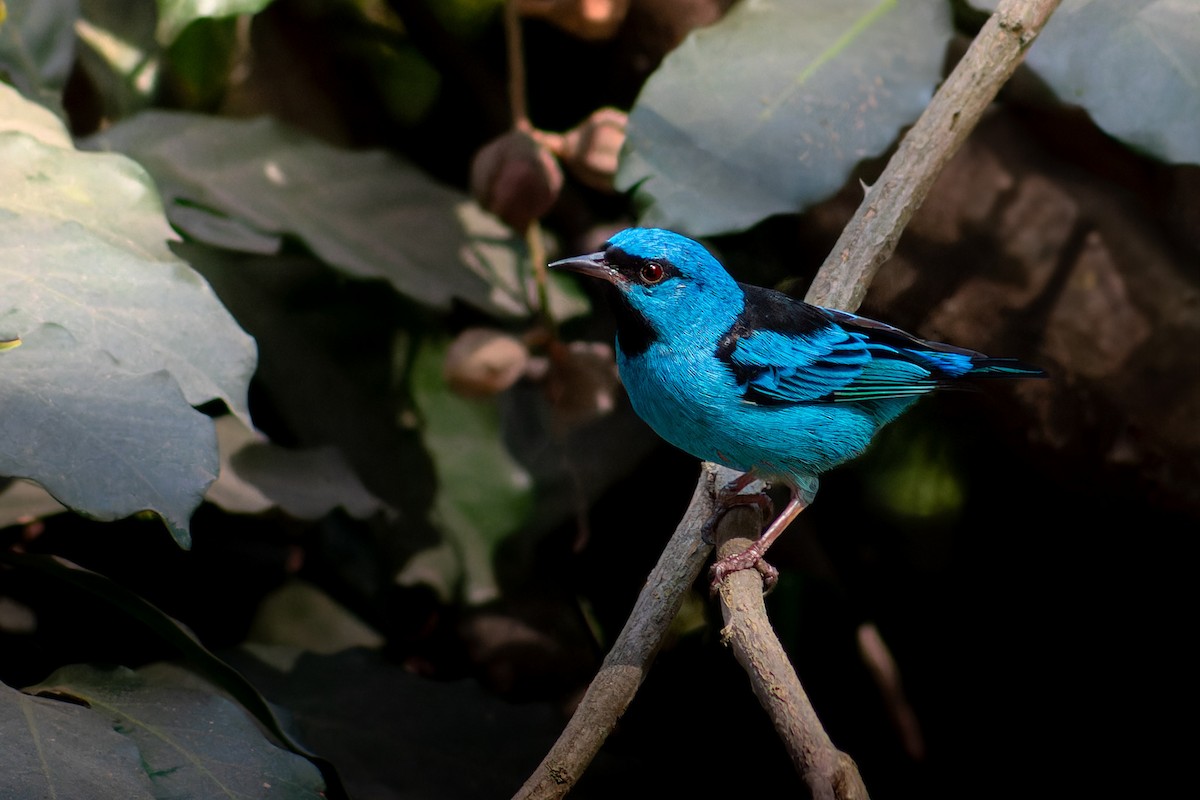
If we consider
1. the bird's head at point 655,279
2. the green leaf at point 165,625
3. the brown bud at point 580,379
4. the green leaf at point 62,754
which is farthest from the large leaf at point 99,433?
the brown bud at point 580,379

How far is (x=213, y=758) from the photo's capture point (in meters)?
2.09

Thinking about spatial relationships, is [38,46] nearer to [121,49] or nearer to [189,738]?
[121,49]

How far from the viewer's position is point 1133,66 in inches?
106

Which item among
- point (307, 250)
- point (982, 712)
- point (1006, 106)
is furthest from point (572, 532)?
point (1006, 106)

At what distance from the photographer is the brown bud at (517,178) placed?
3166mm

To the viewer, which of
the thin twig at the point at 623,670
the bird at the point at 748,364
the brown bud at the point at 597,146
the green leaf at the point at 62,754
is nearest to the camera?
the green leaf at the point at 62,754

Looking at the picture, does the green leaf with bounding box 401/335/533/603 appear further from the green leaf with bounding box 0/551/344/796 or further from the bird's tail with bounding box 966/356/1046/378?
the bird's tail with bounding box 966/356/1046/378

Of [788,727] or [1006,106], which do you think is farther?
[1006,106]

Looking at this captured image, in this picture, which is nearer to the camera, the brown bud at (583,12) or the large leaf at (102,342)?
the large leaf at (102,342)

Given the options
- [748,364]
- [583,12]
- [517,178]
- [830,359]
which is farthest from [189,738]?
[583,12]

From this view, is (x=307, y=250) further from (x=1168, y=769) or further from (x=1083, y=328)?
(x=1168, y=769)

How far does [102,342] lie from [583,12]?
1.95 metres

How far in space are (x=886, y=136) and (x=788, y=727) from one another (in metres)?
1.68

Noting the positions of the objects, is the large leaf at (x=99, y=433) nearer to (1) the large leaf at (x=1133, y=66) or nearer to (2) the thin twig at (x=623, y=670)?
(2) the thin twig at (x=623, y=670)
